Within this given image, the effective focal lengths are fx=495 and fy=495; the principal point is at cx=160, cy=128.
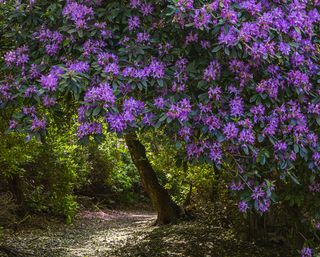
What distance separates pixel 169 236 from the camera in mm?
8242

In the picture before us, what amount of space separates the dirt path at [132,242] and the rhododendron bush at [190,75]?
3398mm

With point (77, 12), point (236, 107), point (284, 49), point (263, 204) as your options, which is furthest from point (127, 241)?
point (284, 49)

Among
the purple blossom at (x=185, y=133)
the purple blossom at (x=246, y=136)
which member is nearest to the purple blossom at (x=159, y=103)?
the purple blossom at (x=185, y=133)

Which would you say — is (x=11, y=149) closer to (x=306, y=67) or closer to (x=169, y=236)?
(x=169, y=236)

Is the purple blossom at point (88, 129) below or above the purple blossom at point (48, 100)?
below

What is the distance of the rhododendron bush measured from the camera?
3.11 meters

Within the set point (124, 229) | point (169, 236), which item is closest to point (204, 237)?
point (169, 236)

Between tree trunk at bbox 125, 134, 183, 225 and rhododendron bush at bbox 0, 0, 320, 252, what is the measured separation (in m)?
5.38

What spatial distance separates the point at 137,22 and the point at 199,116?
2.61 ft

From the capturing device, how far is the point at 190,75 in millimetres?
3301

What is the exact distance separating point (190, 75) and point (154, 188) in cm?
627

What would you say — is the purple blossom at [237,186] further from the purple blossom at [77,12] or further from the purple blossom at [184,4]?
the purple blossom at [77,12]

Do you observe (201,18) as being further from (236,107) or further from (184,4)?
(236,107)

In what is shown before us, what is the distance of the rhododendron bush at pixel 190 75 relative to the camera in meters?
3.11
